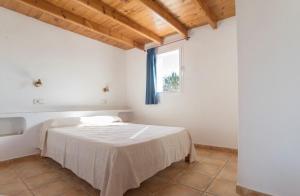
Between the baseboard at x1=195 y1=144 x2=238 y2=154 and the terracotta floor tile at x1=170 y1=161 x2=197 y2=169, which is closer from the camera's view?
the terracotta floor tile at x1=170 y1=161 x2=197 y2=169

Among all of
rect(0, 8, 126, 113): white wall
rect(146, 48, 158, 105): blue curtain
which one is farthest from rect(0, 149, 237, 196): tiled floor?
rect(146, 48, 158, 105): blue curtain

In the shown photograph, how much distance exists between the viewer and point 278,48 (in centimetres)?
150

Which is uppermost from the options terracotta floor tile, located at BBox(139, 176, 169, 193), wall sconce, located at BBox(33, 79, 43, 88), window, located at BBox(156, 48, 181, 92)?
window, located at BBox(156, 48, 181, 92)

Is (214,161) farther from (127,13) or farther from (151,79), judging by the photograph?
(127,13)

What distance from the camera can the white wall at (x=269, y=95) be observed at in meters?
1.43

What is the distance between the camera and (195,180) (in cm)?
200

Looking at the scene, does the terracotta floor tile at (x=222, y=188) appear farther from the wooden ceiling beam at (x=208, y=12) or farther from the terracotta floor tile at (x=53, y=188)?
the wooden ceiling beam at (x=208, y=12)

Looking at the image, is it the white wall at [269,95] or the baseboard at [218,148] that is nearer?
the white wall at [269,95]

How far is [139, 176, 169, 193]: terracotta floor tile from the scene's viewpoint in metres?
1.81

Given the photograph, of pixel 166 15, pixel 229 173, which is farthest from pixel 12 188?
pixel 166 15

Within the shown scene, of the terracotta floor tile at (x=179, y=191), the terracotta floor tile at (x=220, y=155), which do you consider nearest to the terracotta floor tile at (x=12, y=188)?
the terracotta floor tile at (x=179, y=191)

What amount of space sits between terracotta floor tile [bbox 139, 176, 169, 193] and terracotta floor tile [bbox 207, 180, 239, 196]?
50 cm

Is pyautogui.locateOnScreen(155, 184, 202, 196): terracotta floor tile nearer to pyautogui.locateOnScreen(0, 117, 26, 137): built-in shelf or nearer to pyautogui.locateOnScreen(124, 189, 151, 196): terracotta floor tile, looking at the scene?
pyautogui.locateOnScreen(124, 189, 151, 196): terracotta floor tile

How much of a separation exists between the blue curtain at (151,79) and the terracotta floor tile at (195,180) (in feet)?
7.11
